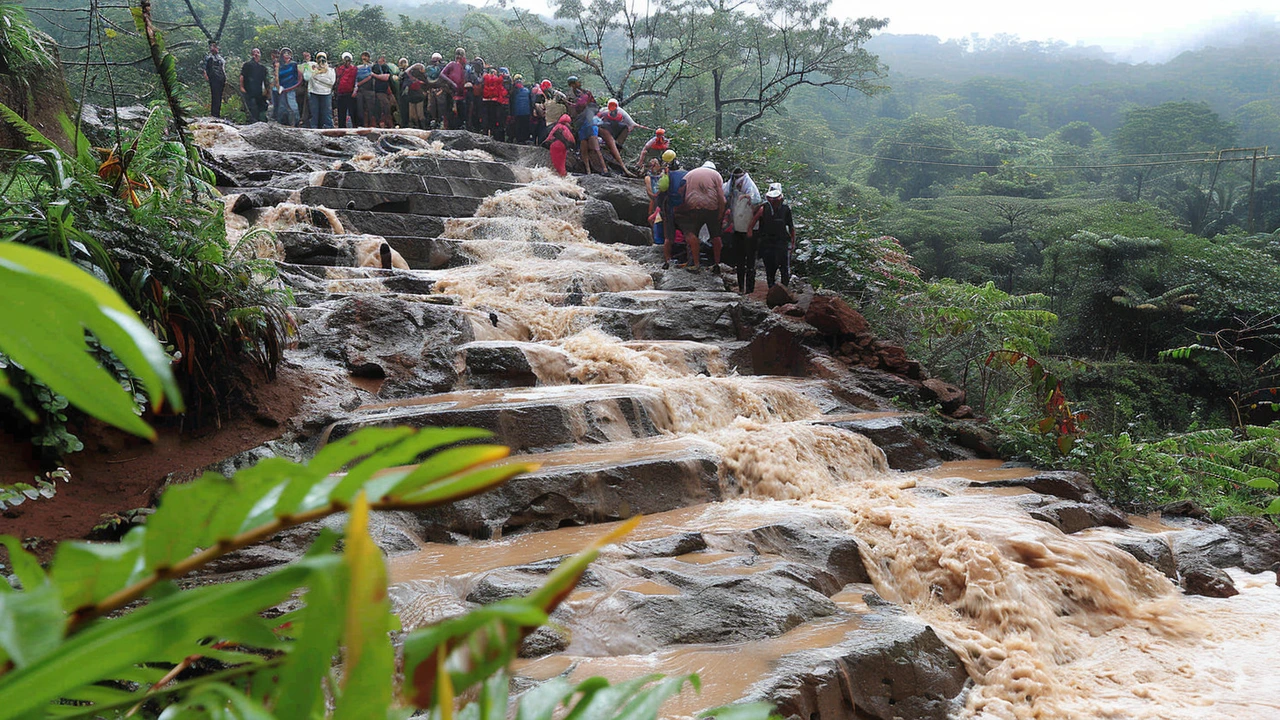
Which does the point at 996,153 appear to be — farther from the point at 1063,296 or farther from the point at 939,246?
the point at 1063,296

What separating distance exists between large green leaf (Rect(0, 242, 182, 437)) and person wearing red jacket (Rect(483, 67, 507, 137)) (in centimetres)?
1837

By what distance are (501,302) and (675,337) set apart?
1.96 meters

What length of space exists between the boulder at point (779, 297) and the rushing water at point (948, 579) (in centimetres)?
196

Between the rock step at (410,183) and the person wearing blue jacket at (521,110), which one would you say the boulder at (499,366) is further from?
the person wearing blue jacket at (521,110)

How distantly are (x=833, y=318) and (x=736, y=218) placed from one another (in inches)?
73.0

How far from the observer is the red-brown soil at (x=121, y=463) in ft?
13.0

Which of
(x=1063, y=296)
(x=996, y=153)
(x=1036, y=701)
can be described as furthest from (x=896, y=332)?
(x=996, y=153)

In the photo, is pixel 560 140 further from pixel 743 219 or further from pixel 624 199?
pixel 743 219

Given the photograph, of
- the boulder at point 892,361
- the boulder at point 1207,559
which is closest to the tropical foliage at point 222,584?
the boulder at point 1207,559

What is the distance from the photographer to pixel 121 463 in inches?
183

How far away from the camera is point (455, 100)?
1809 cm

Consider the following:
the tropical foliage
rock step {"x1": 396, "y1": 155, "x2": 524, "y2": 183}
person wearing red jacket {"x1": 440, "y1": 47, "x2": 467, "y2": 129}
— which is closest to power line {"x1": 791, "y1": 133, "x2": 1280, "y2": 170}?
person wearing red jacket {"x1": 440, "y1": 47, "x2": 467, "y2": 129}

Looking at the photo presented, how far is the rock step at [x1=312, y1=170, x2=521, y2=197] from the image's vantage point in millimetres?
12531

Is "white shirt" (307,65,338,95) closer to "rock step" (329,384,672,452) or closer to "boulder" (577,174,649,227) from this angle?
"boulder" (577,174,649,227)
